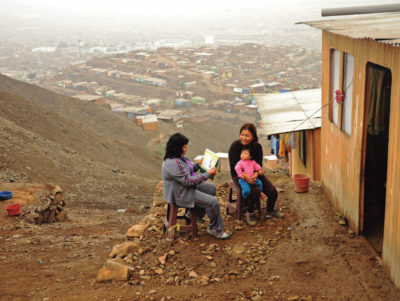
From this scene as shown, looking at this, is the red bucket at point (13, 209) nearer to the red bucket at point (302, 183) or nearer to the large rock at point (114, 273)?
the large rock at point (114, 273)

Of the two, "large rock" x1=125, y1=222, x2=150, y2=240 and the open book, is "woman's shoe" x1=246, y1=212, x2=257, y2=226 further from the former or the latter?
"large rock" x1=125, y1=222, x2=150, y2=240

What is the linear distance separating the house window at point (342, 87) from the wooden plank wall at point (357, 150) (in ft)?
0.35

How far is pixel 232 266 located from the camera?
4.75m

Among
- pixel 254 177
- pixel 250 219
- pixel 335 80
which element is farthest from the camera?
pixel 335 80

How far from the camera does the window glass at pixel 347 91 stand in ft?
17.7

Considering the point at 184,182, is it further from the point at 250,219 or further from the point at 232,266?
the point at 250,219

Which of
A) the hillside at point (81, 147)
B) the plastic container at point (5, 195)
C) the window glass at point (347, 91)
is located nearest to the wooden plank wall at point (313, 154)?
the window glass at point (347, 91)

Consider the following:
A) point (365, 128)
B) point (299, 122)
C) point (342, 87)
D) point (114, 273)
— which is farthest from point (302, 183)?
point (114, 273)

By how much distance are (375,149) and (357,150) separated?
835 millimetres

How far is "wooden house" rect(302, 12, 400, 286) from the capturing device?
4062mm

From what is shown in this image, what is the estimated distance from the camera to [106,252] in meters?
6.02

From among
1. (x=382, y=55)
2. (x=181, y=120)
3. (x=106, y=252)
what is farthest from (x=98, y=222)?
(x=181, y=120)

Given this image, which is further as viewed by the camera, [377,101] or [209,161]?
[209,161]

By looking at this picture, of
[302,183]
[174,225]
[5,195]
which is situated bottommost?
[5,195]
